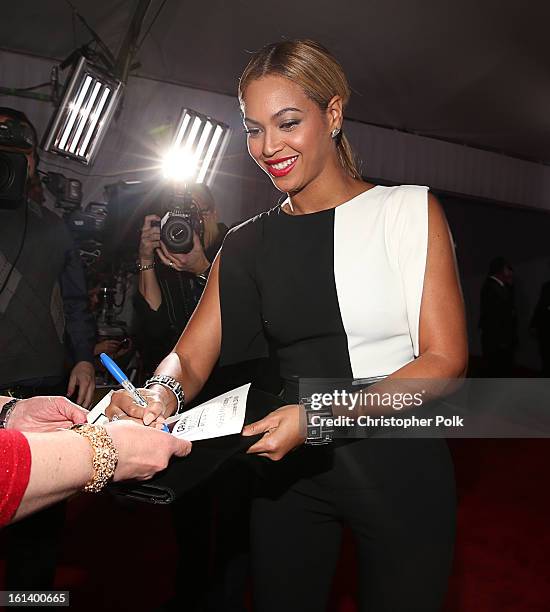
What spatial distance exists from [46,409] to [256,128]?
73 centimetres

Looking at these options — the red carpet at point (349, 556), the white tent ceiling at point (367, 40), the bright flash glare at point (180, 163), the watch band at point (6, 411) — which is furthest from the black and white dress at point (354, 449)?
the bright flash glare at point (180, 163)

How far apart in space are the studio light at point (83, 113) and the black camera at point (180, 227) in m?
2.64

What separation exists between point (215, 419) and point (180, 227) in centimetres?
143

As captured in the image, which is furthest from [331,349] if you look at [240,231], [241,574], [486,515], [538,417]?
[538,417]

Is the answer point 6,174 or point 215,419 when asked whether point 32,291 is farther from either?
point 215,419

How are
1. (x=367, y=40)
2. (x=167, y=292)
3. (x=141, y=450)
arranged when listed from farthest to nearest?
(x=367, y=40) → (x=167, y=292) → (x=141, y=450)

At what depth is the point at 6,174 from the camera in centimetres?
215

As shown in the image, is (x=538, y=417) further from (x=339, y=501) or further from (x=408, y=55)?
(x=339, y=501)

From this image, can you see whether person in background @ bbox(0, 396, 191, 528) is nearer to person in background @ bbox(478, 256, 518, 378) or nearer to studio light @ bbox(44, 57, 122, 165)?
studio light @ bbox(44, 57, 122, 165)

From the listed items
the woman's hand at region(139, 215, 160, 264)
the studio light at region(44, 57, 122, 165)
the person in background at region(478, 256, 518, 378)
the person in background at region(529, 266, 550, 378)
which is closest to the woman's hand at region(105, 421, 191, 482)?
the woman's hand at region(139, 215, 160, 264)

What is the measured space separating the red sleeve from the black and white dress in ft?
1.92

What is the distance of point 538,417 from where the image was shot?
601 centimetres

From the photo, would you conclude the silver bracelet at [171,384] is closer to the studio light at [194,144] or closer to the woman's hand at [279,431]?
the woman's hand at [279,431]

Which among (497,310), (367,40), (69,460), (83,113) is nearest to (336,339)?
(69,460)
